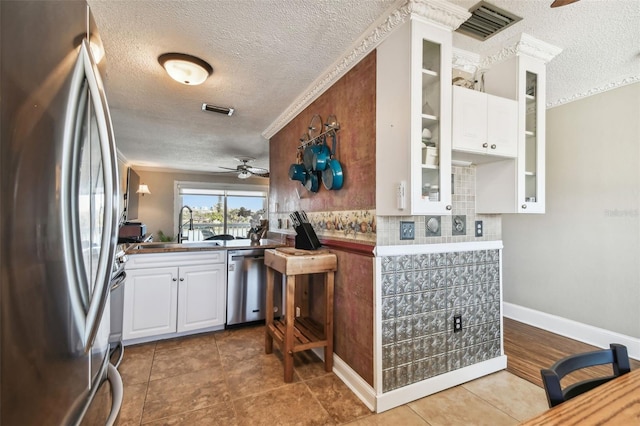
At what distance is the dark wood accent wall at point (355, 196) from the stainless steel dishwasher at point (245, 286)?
87 centimetres

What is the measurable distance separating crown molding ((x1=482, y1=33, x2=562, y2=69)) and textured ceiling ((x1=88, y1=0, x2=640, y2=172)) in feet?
0.13

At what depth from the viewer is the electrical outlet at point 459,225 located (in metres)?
2.18

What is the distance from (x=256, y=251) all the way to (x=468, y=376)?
219 centimetres

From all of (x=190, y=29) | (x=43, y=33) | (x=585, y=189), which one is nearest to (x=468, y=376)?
(x=585, y=189)

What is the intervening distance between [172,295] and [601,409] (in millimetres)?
3005

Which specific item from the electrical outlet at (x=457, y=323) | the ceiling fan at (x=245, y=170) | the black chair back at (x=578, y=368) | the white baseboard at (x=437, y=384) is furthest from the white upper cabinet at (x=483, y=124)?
the ceiling fan at (x=245, y=170)

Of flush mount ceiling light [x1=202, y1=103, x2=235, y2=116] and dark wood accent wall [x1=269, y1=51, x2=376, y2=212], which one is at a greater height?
flush mount ceiling light [x1=202, y1=103, x2=235, y2=116]

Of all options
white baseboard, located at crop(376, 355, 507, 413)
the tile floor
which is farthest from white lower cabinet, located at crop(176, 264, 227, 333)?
white baseboard, located at crop(376, 355, 507, 413)

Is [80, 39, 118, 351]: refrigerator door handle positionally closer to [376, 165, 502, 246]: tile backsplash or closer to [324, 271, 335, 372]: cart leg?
[376, 165, 502, 246]: tile backsplash

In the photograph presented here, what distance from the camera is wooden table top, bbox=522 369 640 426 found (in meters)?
0.72

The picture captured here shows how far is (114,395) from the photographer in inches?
40.6

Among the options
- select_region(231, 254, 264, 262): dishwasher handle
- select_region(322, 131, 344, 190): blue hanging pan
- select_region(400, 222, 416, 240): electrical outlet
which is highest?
select_region(322, 131, 344, 190): blue hanging pan

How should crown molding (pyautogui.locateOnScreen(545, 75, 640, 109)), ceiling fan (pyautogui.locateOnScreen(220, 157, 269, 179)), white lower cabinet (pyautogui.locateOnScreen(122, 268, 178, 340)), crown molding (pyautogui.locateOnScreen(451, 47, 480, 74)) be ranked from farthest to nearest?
ceiling fan (pyautogui.locateOnScreen(220, 157, 269, 179)) < white lower cabinet (pyautogui.locateOnScreen(122, 268, 178, 340)) < crown molding (pyautogui.locateOnScreen(545, 75, 640, 109)) < crown molding (pyautogui.locateOnScreen(451, 47, 480, 74))

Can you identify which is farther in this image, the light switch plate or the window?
the window
